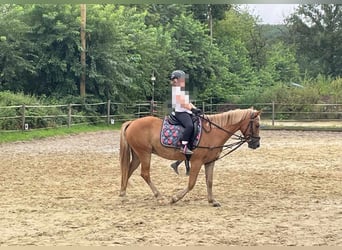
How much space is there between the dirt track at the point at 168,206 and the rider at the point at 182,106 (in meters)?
0.85

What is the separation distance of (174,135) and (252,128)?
1.03m

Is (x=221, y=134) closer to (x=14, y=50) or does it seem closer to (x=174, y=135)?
(x=174, y=135)

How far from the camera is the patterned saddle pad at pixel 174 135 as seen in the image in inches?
267

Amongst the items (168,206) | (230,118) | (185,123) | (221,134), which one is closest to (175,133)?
(185,123)

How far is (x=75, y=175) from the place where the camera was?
973 cm

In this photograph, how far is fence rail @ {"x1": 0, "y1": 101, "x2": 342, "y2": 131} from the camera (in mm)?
18500

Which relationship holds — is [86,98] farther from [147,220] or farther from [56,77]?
[147,220]

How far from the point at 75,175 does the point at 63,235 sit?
4825 millimetres

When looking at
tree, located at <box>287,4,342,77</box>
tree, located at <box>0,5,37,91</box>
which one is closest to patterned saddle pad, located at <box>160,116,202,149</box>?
tree, located at <box>0,5,37,91</box>

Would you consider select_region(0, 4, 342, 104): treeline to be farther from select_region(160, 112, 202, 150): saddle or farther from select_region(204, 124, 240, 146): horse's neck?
select_region(160, 112, 202, 150): saddle

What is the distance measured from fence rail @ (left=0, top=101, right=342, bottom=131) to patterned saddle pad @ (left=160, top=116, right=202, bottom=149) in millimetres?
5459

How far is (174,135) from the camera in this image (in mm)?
6781

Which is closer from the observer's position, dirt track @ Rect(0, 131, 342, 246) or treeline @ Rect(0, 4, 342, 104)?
dirt track @ Rect(0, 131, 342, 246)

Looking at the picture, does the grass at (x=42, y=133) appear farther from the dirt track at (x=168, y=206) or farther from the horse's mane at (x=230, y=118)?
the horse's mane at (x=230, y=118)
